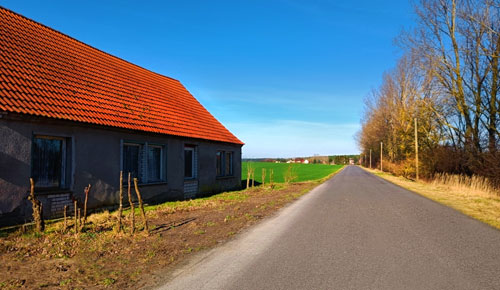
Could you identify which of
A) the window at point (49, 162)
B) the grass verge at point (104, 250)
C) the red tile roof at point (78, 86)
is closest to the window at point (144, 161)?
the red tile roof at point (78, 86)

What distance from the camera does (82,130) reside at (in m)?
9.83

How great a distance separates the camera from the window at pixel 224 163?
1809 centimetres

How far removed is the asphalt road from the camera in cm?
421

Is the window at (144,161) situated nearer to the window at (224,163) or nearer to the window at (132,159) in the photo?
the window at (132,159)

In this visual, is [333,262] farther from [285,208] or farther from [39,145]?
[39,145]

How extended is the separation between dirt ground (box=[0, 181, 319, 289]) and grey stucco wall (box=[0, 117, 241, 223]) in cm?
118

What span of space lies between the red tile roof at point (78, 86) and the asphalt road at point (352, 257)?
643cm

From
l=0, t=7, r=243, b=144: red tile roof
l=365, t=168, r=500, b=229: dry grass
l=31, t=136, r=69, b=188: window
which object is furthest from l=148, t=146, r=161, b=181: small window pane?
l=365, t=168, r=500, b=229: dry grass

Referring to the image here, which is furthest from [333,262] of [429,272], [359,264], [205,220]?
[205,220]

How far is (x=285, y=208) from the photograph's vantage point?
11359mm

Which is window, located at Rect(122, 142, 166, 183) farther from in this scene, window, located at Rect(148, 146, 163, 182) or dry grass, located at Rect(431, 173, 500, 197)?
dry grass, located at Rect(431, 173, 500, 197)

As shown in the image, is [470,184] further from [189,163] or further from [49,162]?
[49,162]

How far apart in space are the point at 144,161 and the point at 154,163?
2.26 feet

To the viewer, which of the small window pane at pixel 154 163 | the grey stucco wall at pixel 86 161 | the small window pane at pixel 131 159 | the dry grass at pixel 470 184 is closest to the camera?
the grey stucco wall at pixel 86 161
